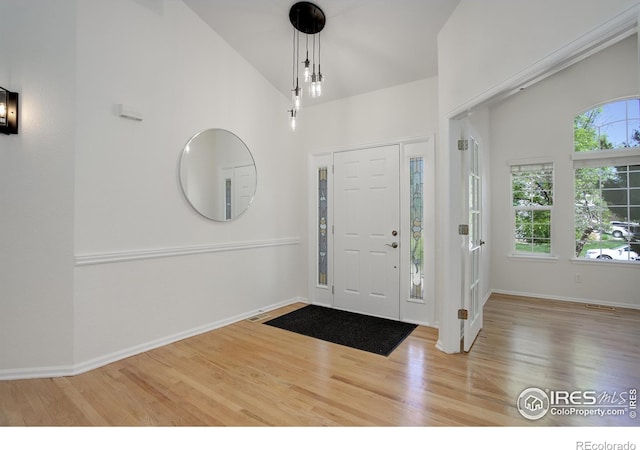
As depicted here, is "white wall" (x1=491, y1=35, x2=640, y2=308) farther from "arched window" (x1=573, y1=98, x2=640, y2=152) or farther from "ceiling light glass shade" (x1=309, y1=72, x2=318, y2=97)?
"ceiling light glass shade" (x1=309, y1=72, x2=318, y2=97)

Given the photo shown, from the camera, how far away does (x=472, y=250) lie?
9.46 feet

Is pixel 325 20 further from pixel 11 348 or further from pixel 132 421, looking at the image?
pixel 11 348

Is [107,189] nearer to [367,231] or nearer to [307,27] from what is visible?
[307,27]

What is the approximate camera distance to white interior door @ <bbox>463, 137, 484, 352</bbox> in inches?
107

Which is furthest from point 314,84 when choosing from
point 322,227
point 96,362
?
point 96,362

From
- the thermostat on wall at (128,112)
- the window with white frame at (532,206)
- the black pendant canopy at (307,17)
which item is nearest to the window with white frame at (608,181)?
the window with white frame at (532,206)

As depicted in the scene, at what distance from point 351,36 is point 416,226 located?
2098 millimetres

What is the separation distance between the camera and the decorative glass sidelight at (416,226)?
11.4ft

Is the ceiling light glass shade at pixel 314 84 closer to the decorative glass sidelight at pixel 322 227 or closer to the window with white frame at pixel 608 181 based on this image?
the decorative glass sidelight at pixel 322 227

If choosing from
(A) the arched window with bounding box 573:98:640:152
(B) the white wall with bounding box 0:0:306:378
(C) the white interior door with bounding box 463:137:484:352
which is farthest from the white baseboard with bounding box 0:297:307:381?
(A) the arched window with bounding box 573:98:640:152

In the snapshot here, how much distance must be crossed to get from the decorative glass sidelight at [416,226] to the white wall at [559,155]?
7.30 ft
